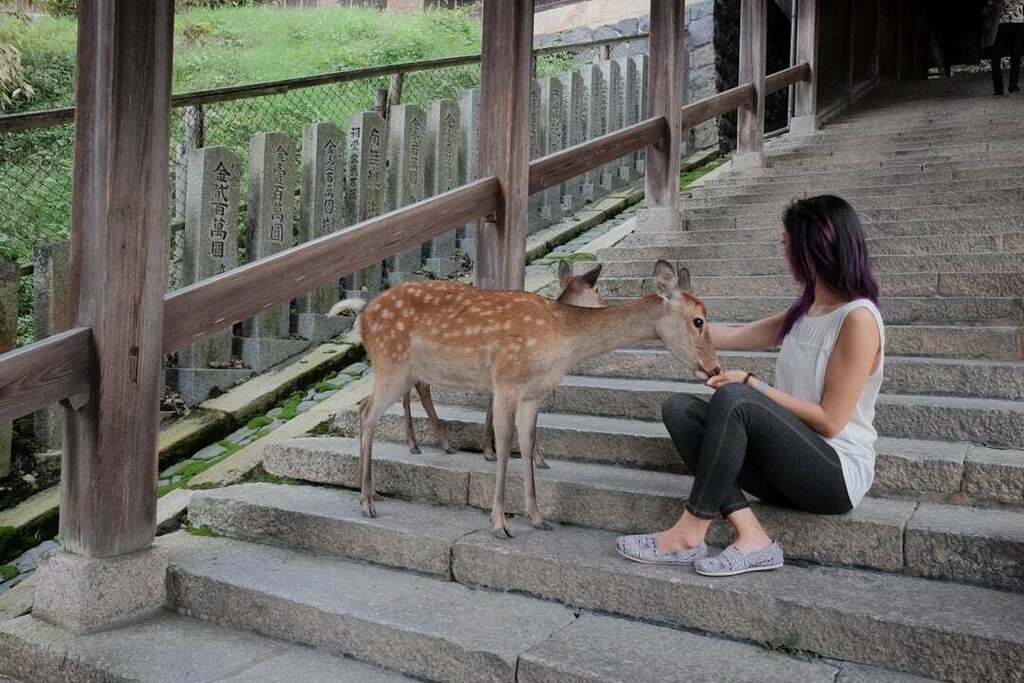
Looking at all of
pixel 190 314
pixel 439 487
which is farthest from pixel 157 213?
pixel 439 487

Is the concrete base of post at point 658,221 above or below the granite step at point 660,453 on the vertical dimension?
above

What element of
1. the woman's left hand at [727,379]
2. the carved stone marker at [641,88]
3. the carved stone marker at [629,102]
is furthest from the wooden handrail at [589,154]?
the carved stone marker at [641,88]

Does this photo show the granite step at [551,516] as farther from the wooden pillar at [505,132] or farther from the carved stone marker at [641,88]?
→ the carved stone marker at [641,88]

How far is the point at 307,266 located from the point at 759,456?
2093 mm

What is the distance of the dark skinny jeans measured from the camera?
113 inches

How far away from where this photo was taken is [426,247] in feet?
21.9

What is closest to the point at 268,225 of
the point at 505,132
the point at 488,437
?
the point at 505,132

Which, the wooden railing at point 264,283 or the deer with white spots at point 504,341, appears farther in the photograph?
the deer with white spots at point 504,341

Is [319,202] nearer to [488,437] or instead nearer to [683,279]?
[488,437]

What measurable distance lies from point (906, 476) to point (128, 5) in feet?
11.0

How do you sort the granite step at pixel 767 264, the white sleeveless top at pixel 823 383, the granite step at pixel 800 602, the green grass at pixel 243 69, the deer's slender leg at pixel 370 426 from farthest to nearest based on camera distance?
the green grass at pixel 243 69
the granite step at pixel 767 264
the deer's slender leg at pixel 370 426
the white sleeveless top at pixel 823 383
the granite step at pixel 800 602

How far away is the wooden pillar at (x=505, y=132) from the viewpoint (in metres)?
4.67

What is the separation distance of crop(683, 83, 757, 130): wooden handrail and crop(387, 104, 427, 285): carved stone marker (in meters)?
2.36

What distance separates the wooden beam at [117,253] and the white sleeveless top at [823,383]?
2405 mm
